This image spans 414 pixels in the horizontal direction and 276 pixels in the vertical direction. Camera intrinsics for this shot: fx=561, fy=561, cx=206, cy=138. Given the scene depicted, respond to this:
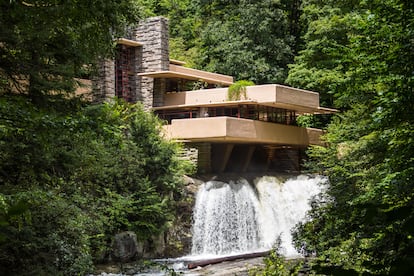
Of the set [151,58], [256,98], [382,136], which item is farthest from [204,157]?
[382,136]

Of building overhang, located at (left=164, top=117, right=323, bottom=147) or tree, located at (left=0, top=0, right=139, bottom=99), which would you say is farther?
building overhang, located at (left=164, top=117, right=323, bottom=147)

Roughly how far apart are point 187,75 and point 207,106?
6.10 feet

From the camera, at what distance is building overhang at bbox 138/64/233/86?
77.9 ft

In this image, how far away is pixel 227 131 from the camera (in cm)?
2070

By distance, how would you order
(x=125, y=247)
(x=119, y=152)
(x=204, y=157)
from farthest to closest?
(x=204, y=157) < (x=119, y=152) < (x=125, y=247)

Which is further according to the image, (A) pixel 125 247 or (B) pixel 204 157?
(B) pixel 204 157

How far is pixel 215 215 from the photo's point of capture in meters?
19.5

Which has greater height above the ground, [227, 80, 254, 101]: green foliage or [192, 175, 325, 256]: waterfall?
[227, 80, 254, 101]: green foliage

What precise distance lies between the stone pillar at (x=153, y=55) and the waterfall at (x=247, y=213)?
5878 millimetres

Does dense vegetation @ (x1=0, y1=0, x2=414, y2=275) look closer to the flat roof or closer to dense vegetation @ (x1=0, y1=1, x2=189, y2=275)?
dense vegetation @ (x1=0, y1=1, x2=189, y2=275)

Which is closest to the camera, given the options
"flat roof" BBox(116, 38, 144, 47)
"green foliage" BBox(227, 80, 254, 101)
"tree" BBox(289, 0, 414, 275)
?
"tree" BBox(289, 0, 414, 275)

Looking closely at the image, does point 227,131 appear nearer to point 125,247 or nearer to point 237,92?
point 237,92

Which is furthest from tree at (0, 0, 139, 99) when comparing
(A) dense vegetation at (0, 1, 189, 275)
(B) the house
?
(B) the house

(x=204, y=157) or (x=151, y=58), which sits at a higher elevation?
(x=151, y=58)
